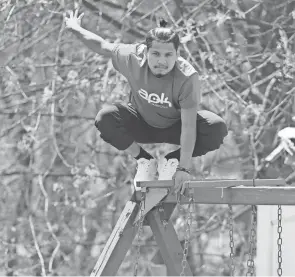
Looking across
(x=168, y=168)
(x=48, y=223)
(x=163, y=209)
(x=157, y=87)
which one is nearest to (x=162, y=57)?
(x=157, y=87)

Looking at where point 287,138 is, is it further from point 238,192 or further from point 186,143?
point 238,192

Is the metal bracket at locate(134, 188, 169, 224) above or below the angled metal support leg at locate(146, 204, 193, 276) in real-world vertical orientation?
above

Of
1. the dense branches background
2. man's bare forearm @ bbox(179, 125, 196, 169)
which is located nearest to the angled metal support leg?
man's bare forearm @ bbox(179, 125, 196, 169)

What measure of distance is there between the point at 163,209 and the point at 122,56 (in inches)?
27.4

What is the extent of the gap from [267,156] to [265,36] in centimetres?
89

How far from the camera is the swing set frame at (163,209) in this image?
3191 mm

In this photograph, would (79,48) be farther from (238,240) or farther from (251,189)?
(251,189)

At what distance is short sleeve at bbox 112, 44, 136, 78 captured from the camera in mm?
3549

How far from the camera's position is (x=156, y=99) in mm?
Result: 3473

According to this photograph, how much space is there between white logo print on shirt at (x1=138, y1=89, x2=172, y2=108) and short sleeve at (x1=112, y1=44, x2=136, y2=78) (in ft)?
0.43

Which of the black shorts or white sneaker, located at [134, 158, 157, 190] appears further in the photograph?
white sneaker, located at [134, 158, 157, 190]

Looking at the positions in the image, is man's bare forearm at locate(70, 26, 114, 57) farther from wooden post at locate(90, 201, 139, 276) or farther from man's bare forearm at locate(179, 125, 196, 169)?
wooden post at locate(90, 201, 139, 276)

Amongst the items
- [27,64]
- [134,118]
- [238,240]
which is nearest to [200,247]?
[238,240]

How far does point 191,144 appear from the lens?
135 inches
